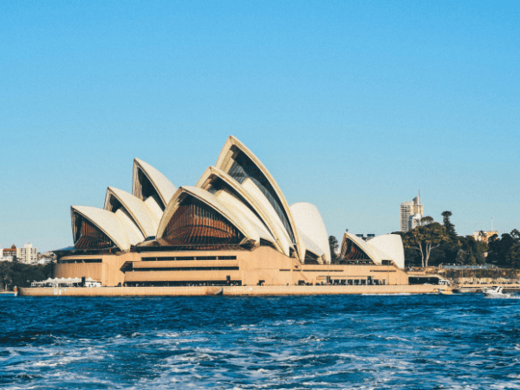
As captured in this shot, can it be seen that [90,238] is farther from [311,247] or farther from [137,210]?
[311,247]

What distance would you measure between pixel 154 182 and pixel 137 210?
191 inches

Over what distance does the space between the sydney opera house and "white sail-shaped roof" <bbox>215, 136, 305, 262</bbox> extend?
5.7 inches

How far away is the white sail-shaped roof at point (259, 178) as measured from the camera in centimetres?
9181

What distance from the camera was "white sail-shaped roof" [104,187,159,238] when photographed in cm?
9488

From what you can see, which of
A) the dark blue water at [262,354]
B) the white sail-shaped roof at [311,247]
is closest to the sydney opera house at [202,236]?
the white sail-shaped roof at [311,247]

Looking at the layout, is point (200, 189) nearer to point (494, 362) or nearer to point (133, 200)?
point (133, 200)

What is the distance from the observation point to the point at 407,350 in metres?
26.6

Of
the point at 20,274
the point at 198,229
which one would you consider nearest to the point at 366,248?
the point at 198,229

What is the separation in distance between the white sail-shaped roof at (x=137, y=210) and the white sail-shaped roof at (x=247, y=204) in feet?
33.7

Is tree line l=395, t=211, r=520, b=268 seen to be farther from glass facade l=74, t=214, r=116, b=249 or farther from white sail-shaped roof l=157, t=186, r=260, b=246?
glass facade l=74, t=214, r=116, b=249

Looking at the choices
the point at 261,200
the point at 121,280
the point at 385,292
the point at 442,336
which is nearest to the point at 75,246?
the point at 121,280

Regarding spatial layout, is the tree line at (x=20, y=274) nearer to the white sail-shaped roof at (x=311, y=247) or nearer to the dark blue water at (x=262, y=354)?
the white sail-shaped roof at (x=311, y=247)

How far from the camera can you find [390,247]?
10900cm

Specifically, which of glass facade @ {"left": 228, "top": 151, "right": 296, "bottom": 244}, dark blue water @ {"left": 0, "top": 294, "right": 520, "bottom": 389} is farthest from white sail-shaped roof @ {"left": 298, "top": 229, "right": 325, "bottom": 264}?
dark blue water @ {"left": 0, "top": 294, "right": 520, "bottom": 389}
